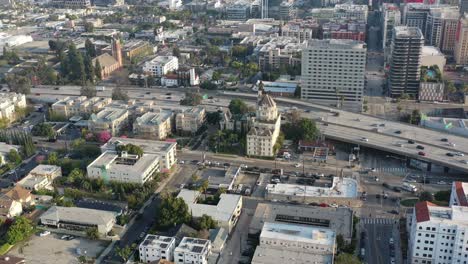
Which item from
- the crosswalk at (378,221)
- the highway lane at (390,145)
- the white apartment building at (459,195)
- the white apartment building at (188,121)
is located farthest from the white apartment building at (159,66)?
the white apartment building at (459,195)

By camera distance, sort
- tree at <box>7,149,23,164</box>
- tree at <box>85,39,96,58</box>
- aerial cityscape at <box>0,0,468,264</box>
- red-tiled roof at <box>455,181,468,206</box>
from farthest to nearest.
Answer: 1. tree at <box>85,39,96,58</box>
2. tree at <box>7,149,23,164</box>
3. red-tiled roof at <box>455,181,468,206</box>
4. aerial cityscape at <box>0,0,468,264</box>

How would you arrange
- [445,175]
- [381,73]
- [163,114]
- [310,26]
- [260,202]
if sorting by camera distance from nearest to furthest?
1. [260,202]
2. [445,175]
3. [163,114]
4. [381,73]
5. [310,26]

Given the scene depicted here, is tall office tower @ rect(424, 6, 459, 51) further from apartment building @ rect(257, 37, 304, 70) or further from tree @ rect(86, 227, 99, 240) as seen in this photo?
tree @ rect(86, 227, 99, 240)

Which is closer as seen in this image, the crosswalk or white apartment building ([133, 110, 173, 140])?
the crosswalk

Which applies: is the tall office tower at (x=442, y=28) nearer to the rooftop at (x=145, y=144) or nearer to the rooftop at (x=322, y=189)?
the rooftop at (x=322, y=189)

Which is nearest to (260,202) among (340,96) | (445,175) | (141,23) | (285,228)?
(285,228)

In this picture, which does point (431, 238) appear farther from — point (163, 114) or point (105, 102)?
point (105, 102)

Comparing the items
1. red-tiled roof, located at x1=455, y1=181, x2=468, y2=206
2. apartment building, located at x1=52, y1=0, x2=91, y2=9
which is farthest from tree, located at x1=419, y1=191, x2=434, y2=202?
apartment building, located at x1=52, y1=0, x2=91, y2=9
